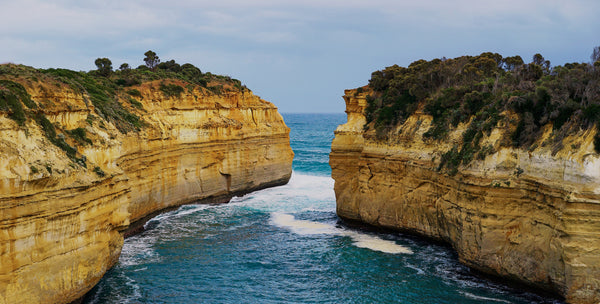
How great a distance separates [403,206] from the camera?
2531cm

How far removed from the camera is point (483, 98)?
896 inches

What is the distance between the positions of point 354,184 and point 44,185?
1697 cm

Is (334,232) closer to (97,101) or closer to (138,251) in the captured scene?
(138,251)

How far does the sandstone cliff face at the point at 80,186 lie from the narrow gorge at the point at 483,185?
9682 millimetres

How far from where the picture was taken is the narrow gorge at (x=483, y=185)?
16.0 m

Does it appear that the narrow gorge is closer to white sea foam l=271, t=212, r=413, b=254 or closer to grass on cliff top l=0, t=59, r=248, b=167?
white sea foam l=271, t=212, r=413, b=254

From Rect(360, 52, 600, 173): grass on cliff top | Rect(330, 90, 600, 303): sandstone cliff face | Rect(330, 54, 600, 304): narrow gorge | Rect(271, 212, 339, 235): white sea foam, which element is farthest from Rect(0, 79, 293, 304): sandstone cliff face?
Rect(360, 52, 600, 173): grass on cliff top

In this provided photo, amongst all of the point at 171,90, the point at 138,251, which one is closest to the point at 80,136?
the point at 138,251

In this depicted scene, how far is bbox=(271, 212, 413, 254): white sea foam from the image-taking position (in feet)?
79.2

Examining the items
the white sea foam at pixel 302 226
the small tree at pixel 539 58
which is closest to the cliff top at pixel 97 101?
the white sea foam at pixel 302 226

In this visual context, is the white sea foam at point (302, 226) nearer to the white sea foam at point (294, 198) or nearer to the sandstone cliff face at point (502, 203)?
the sandstone cliff face at point (502, 203)

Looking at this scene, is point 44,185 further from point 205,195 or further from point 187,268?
point 205,195

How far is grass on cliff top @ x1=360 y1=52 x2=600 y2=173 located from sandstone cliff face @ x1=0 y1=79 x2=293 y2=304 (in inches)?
A: 462

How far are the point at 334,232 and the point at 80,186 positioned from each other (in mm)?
14020
